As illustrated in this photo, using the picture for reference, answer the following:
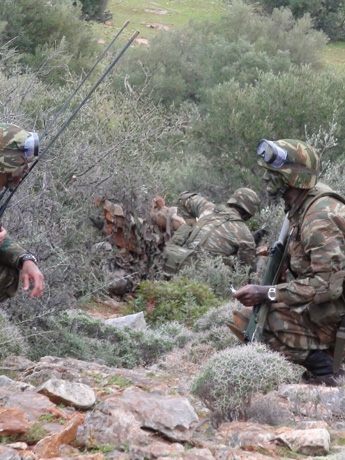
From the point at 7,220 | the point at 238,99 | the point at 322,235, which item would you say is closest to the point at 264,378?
the point at 322,235

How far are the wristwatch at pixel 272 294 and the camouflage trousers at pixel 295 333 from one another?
0.55 feet

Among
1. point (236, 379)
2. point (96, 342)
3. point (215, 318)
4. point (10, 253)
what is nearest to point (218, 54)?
point (215, 318)

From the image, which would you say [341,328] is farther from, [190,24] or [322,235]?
[190,24]

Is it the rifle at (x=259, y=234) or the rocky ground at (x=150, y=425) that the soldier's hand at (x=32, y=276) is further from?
the rifle at (x=259, y=234)

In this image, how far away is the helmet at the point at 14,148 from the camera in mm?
4590

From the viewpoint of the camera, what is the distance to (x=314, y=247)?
17.8 feet

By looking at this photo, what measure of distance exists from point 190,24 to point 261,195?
1703 centimetres

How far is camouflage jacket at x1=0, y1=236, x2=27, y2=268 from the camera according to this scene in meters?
4.86

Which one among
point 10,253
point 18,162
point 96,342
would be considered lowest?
point 96,342

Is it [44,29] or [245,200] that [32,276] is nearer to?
[245,200]

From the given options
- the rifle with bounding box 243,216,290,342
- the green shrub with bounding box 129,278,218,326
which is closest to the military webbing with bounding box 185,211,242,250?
the green shrub with bounding box 129,278,218,326

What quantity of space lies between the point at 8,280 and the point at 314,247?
6.09 feet

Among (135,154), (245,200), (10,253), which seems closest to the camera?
(10,253)

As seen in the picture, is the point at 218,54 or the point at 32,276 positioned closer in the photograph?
the point at 32,276
